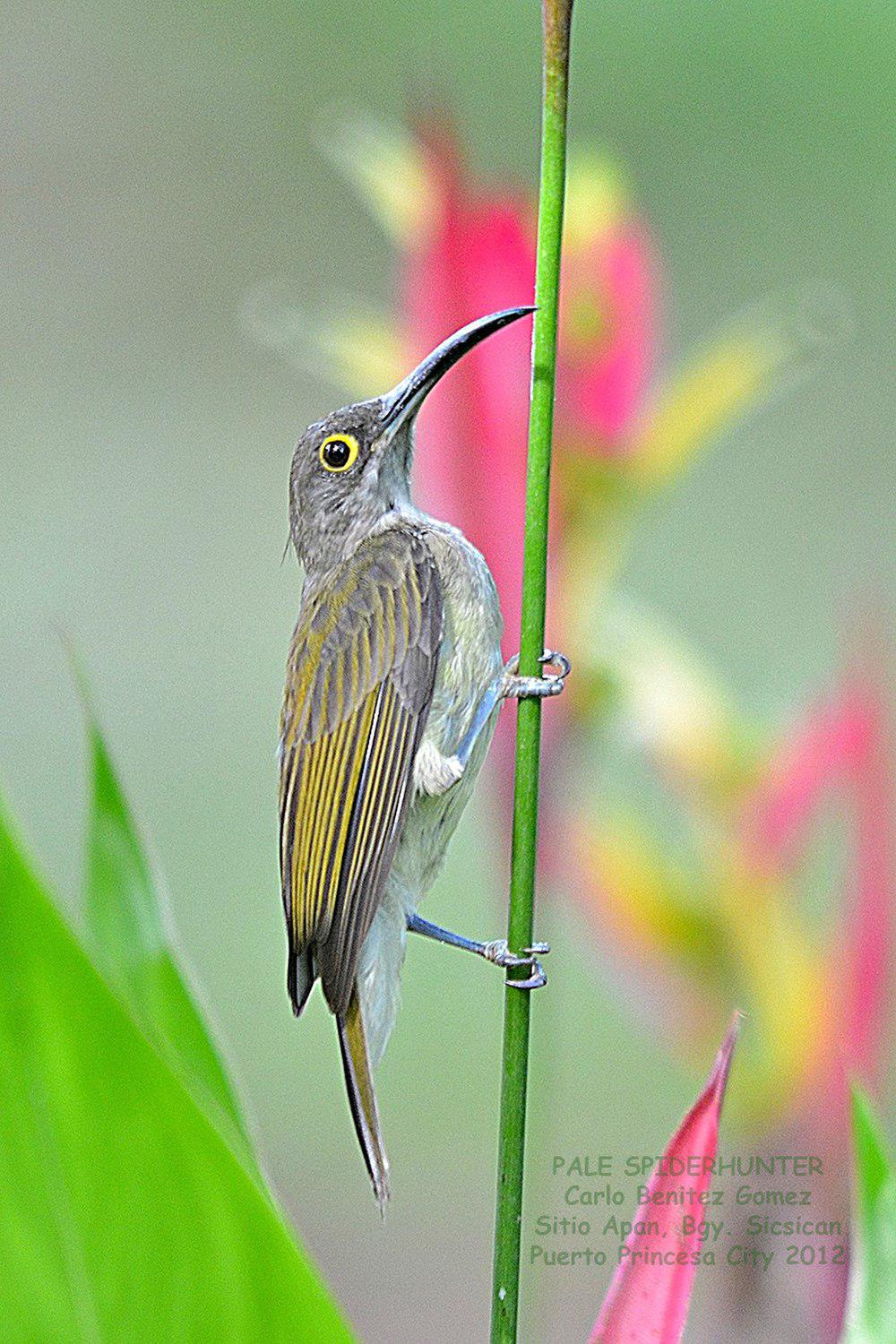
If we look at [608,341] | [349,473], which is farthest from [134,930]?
[608,341]

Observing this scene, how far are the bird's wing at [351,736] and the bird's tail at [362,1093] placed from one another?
0.04 feet

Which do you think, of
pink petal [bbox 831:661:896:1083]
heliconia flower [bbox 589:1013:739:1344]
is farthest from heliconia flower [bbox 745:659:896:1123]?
heliconia flower [bbox 589:1013:739:1344]

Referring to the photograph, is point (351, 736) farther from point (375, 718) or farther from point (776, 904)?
point (776, 904)

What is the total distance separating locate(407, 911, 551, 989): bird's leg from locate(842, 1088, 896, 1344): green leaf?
8 cm

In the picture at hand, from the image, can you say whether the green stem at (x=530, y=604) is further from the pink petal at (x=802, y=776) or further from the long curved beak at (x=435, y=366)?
the pink petal at (x=802, y=776)

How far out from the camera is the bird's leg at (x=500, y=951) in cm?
31

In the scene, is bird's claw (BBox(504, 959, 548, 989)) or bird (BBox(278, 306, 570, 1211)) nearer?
bird's claw (BBox(504, 959, 548, 989))

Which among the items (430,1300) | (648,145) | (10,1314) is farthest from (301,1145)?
(648,145)

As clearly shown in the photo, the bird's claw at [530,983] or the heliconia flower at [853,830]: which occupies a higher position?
the heliconia flower at [853,830]

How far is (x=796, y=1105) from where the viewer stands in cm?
55

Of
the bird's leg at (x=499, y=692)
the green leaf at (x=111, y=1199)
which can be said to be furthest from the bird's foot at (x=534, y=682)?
the green leaf at (x=111, y=1199)

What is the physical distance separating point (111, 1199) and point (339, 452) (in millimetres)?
293

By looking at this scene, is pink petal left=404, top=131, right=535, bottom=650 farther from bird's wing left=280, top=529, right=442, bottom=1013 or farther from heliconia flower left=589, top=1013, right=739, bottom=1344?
heliconia flower left=589, top=1013, right=739, bottom=1344

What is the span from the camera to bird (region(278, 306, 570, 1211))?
0.44 meters
